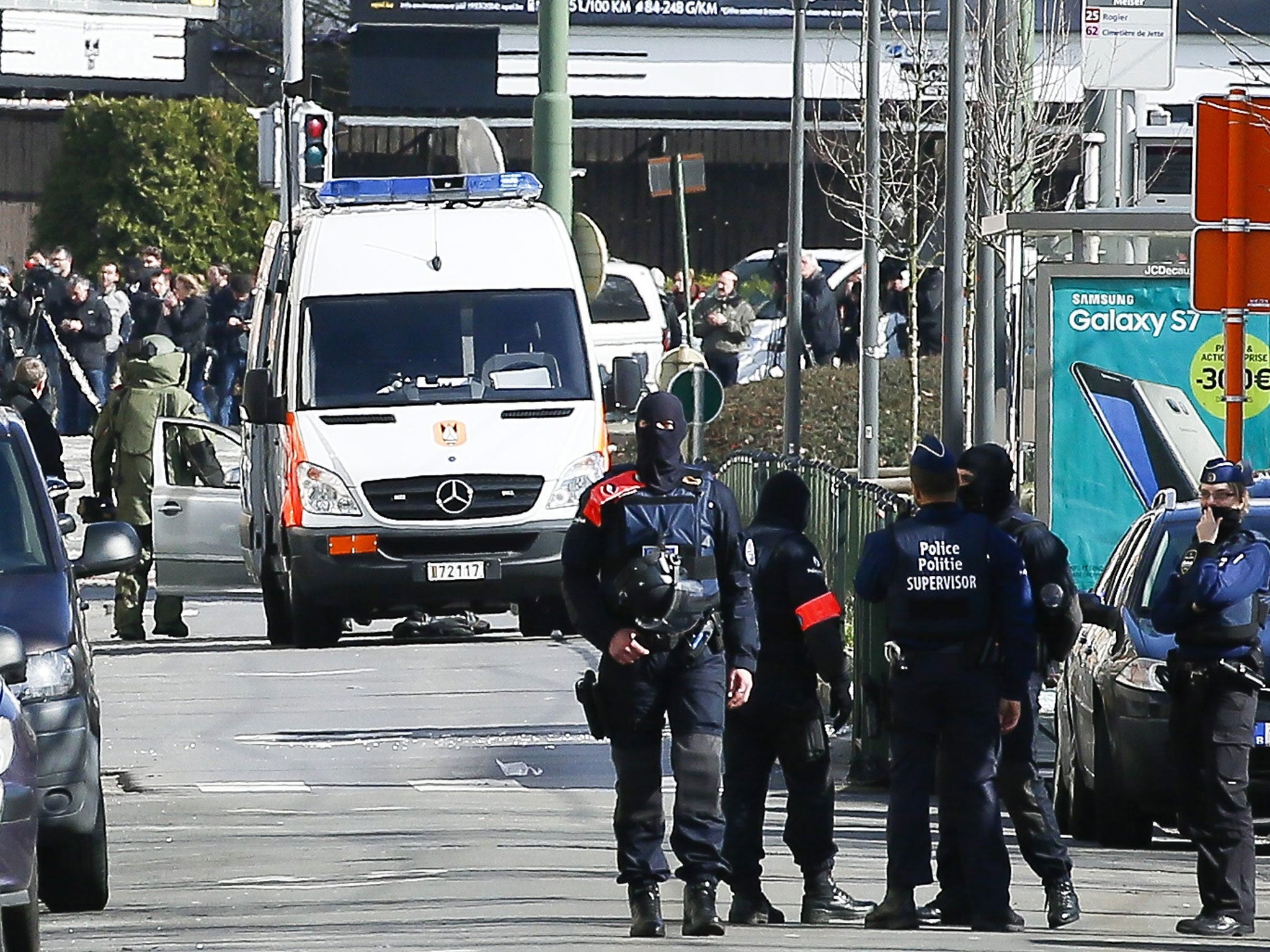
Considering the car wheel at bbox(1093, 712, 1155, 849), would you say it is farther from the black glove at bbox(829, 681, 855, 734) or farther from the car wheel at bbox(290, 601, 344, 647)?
the car wheel at bbox(290, 601, 344, 647)

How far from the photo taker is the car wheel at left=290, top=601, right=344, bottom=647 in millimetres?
19922

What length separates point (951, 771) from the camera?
10.1 meters

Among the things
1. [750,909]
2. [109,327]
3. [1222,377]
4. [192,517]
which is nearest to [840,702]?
[750,909]

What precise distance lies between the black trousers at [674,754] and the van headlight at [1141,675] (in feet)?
10.4

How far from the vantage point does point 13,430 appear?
35.9ft

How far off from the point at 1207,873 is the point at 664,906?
182 cm

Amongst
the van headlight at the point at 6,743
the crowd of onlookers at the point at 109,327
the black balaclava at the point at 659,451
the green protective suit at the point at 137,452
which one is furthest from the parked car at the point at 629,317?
the van headlight at the point at 6,743

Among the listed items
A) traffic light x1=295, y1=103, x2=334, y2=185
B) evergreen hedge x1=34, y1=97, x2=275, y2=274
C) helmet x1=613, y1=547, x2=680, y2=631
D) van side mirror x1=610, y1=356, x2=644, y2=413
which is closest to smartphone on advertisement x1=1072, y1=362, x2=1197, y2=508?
van side mirror x1=610, y1=356, x2=644, y2=413

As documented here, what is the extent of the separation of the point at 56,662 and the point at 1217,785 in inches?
147

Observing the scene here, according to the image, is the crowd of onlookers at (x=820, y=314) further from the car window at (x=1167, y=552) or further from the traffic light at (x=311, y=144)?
the car window at (x=1167, y=552)

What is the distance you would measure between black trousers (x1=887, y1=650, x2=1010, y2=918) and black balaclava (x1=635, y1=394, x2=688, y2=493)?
1003 mm

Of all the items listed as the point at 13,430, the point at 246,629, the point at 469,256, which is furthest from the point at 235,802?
the point at 246,629

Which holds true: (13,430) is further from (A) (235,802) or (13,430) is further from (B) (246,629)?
(B) (246,629)

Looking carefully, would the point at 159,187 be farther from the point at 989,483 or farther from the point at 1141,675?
the point at 989,483
